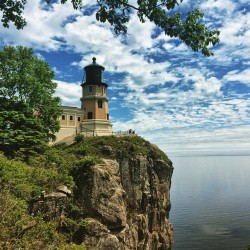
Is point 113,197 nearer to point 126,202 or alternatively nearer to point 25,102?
point 126,202

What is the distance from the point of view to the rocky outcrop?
23.3 metres

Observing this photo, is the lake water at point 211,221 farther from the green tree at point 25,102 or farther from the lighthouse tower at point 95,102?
the green tree at point 25,102

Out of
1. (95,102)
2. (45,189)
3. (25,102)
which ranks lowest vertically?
(45,189)

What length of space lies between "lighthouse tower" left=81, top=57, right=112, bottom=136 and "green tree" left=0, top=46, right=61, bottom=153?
14.3 meters

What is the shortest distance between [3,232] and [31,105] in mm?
20658

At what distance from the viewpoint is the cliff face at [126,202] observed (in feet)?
76.3

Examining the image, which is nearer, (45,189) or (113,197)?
(45,189)

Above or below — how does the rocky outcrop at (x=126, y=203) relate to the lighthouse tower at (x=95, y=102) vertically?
below

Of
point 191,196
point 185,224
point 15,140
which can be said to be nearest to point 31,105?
point 15,140

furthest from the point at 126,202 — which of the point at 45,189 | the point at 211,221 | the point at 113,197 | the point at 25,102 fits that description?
the point at 211,221

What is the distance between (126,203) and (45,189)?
43.9 ft

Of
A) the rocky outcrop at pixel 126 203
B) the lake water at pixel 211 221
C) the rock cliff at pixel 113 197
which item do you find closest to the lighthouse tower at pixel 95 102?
the rock cliff at pixel 113 197

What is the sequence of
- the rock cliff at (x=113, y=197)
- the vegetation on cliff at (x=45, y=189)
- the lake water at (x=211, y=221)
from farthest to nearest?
the lake water at (x=211, y=221)
the rock cliff at (x=113, y=197)
the vegetation on cliff at (x=45, y=189)

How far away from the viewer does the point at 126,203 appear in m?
31.3
